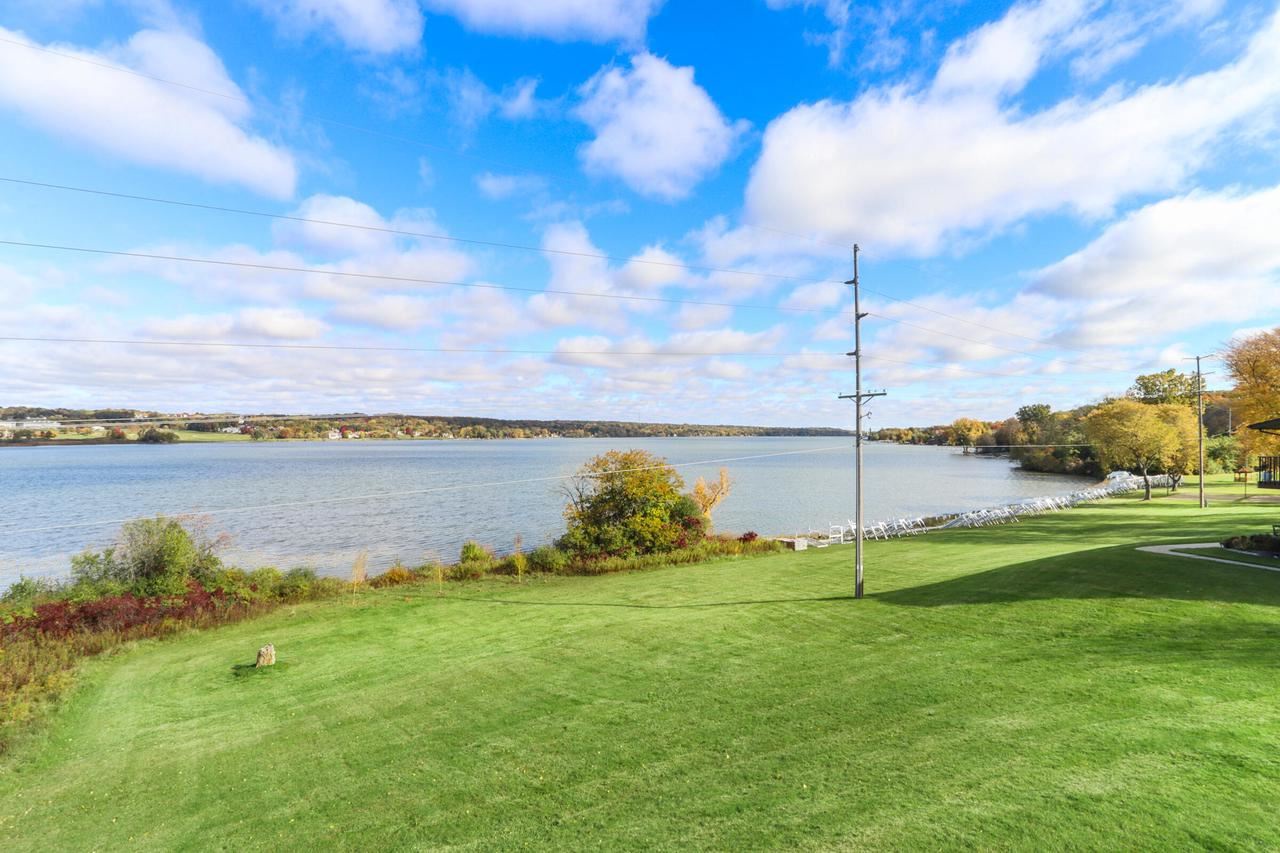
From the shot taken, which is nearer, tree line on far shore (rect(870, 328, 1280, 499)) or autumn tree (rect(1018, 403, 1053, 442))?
tree line on far shore (rect(870, 328, 1280, 499))

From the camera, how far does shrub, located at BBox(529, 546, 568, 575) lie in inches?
953

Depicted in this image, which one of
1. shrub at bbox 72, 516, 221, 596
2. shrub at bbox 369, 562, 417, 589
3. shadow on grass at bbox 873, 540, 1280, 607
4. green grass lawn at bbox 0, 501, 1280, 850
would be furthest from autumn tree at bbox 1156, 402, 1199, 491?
shrub at bbox 72, 516, 221, 596

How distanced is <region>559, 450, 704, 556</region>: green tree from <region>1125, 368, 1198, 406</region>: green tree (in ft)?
260

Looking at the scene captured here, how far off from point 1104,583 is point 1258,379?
2667 centimetres

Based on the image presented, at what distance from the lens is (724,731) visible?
7438 millimetres

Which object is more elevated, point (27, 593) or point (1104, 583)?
point (1104, 583)

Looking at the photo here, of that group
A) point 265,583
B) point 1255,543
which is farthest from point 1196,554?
point 265,583

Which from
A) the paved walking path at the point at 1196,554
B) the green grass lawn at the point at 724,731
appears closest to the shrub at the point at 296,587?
the green grass lawn at the point at 724,731

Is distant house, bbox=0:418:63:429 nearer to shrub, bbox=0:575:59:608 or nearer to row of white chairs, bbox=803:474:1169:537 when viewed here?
shrub, bbox=0:575:59:608

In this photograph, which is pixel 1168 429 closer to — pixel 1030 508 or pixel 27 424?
pixel 1030 508

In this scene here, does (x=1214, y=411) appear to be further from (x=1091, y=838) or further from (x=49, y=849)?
(x=49, y=849)

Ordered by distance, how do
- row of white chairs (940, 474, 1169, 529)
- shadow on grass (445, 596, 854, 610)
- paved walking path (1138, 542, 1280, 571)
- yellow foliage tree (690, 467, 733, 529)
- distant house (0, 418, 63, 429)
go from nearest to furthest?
distant house (0, 418, 63, 429)
paved walking path (1138, 542, 1280, 571)
shadow on grass (445, 596, 854, 610)
row of white chairs (940, 474, 1169, 529)
yellow foliage tree (690, 467, 733, 529)

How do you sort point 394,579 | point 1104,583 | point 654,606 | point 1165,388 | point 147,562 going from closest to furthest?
point 1104,583
point 654,606
point 147,562
point 394,579
point 1165,388

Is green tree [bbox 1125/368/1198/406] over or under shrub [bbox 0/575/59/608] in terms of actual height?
over
